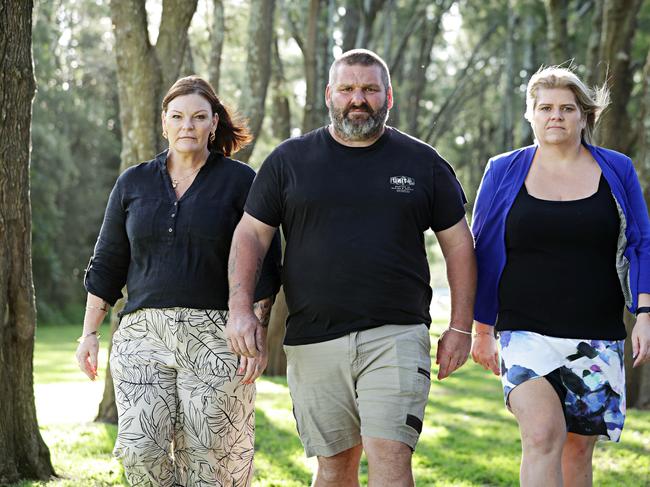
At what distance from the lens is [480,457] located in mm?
8969

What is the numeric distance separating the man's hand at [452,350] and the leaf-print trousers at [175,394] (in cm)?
100

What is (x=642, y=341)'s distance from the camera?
491 centimetres

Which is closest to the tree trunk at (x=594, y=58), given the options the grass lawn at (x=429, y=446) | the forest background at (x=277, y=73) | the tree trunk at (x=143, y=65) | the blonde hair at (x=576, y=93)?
the forest background at (x=277, y=73)

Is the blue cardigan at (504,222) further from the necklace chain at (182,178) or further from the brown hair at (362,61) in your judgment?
the necklace chain at (182,178)

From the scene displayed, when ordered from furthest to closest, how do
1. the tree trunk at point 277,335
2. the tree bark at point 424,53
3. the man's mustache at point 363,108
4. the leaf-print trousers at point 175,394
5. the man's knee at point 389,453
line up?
the tree bark at point 424,53, the tree trunk at point 277,335, the leaf-print trousers at point 175,394, the man's mustache at point 363,108, the man's knee at point 389,453

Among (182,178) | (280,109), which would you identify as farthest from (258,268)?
(280,109)

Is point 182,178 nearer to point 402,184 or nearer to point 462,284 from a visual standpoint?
point 402,184

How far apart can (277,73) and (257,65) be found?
6209mm

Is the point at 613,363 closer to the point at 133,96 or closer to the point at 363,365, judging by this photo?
the point at 363,365

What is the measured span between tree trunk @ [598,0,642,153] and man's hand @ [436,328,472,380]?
7.56 meters

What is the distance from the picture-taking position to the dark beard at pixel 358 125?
15.9 ft

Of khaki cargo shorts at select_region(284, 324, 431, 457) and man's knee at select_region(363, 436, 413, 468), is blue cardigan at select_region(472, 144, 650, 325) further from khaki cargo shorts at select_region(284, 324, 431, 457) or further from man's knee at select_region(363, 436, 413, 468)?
man's knee at select_region(363, 436, 413, 468)

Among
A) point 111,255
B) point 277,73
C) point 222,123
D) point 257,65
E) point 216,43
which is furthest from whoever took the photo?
point 277,73

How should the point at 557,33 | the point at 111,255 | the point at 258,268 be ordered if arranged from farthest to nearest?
1. the point at 557,33
2. the point at 111,255
3. the point at 258,268
